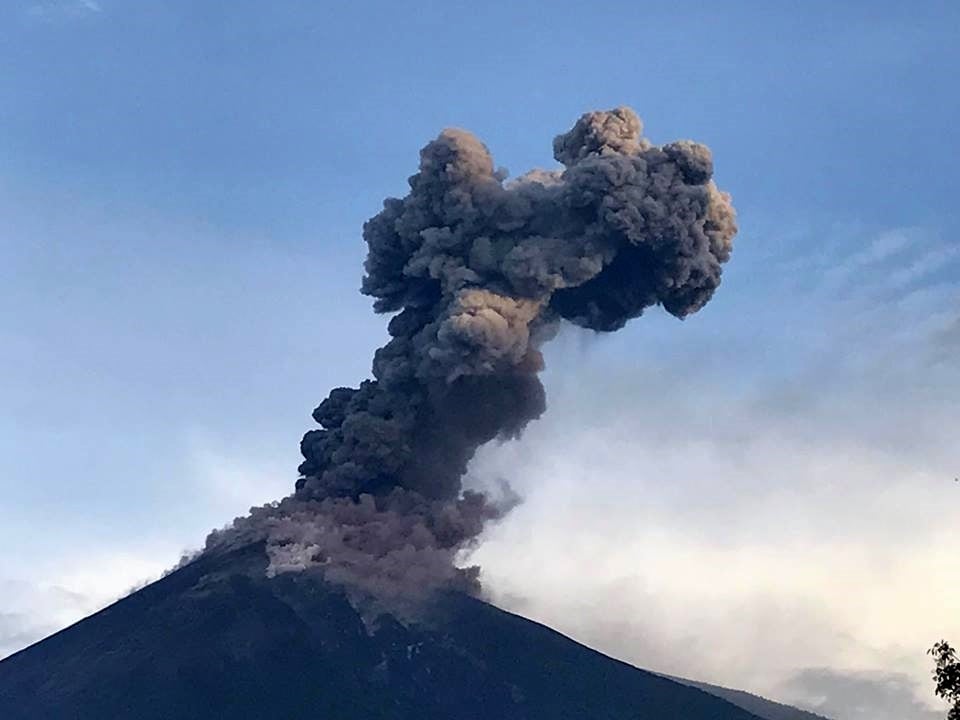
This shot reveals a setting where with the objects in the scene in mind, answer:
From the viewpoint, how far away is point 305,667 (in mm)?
57844

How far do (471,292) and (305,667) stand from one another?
59.7ft

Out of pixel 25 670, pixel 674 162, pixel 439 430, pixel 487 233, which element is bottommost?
pixel 25 670

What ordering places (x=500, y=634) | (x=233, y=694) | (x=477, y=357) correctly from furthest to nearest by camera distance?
(x=500, y=634), (x=233, y=694), (x=477, y=357)

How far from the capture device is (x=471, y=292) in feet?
174

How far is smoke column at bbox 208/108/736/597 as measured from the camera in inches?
2131

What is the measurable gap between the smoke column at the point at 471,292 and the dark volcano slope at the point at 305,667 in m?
3.65

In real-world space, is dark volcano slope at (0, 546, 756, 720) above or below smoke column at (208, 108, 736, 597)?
below

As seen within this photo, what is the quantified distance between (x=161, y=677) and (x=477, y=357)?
786 inches

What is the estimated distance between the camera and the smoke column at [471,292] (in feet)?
178

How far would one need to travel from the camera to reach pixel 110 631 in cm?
6372

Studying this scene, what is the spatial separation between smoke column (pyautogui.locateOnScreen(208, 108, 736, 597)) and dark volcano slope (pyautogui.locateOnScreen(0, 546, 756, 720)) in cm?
365

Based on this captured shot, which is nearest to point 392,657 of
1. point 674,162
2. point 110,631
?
point 110,631

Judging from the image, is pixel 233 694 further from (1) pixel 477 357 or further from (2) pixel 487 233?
(2) pixel 487 233

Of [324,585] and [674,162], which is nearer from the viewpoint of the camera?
[674,162]
